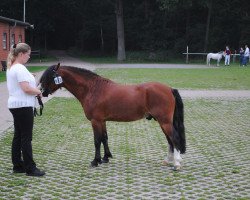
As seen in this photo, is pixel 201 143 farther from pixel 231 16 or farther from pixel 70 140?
pixel 231 16

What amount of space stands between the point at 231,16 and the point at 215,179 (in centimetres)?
5043

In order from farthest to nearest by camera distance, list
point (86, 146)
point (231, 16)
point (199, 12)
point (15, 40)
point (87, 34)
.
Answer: point (87, 34) < point (199, 12) < point (231, 16) < point (15, 40) < point (86, 146)

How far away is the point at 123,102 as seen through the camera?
8.09 meters

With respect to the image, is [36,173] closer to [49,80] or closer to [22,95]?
[22,95]

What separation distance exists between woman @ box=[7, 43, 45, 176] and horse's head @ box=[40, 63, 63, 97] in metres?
0.63

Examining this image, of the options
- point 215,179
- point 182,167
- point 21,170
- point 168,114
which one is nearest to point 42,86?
point 21,170

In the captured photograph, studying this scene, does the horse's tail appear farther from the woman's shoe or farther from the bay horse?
the woman's shoe

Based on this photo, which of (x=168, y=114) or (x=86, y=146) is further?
(x=86, y=146)

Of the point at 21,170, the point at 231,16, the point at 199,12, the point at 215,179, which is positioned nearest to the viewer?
the point at 215,179

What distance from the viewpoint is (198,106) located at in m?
16.7

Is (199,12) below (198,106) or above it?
above

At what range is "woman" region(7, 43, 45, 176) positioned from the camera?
7160 mm

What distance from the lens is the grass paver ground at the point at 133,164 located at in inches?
259

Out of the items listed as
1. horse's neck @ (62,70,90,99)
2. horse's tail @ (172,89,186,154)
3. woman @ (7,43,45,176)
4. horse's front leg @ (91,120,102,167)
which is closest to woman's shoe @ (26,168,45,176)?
woman @ (7,43,45,176)
